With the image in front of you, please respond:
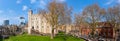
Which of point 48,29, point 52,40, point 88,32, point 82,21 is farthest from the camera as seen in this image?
point 48,29

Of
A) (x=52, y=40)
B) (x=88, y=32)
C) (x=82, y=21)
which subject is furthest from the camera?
(x=88, y=32)

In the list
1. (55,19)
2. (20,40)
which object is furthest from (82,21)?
(20,40)

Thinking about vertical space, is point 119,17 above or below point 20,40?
above

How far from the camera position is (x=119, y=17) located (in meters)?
78.4

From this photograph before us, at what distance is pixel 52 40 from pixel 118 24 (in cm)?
2250

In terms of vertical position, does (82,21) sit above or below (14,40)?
above

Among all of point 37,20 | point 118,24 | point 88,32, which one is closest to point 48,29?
point 37,20

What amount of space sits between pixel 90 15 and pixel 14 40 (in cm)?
2692

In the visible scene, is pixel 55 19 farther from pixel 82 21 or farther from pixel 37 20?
pixel 37 20

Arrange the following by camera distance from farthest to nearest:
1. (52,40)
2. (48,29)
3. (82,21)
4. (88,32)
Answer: (48,29) → (88,32) → (82,21) → (52,40)

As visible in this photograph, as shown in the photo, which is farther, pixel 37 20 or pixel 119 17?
pixel 37 20

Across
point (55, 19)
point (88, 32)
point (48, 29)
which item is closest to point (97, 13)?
point (55, 19)

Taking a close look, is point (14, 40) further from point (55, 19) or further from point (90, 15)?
point (90, 15)

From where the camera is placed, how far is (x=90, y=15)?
81.6m
